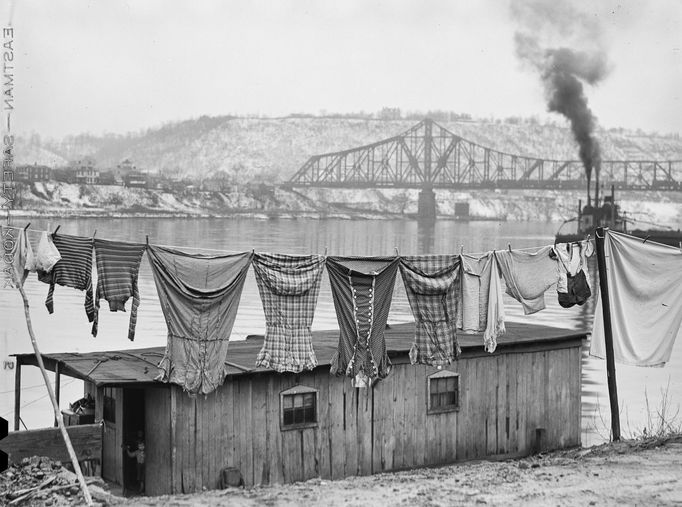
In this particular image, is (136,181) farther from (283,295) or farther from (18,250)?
(283,295)

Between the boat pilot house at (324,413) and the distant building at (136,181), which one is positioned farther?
the distant building at (136,181)

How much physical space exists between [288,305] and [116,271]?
2697 mm

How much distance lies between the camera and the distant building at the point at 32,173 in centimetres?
13882

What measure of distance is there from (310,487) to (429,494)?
1750 millimetres

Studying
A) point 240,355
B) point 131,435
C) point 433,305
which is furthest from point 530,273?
point 131,435

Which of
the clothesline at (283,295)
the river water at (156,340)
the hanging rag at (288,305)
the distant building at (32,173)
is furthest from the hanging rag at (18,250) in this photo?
the distant building at (32,173)

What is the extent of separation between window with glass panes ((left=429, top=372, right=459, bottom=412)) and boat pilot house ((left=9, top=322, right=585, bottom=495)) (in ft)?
0.07

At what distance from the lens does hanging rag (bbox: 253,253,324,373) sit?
14.6 m

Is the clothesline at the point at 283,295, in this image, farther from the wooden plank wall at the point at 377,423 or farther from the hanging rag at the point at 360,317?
the wooden plank wall at the point at 377,423

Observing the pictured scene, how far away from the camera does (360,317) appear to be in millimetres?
15008

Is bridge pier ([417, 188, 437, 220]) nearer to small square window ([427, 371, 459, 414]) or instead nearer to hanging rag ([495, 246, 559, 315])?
hanging rag ([495, 246, 559, 315])

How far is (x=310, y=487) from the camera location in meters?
12.9

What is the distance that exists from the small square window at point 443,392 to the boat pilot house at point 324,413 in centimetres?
2

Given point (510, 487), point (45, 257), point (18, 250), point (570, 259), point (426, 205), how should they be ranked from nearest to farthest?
A: 1. point (510, 487)
2. point (18, 250)
3. point (45, 257)
4. point (570, 259)
5. point (426, 205)
